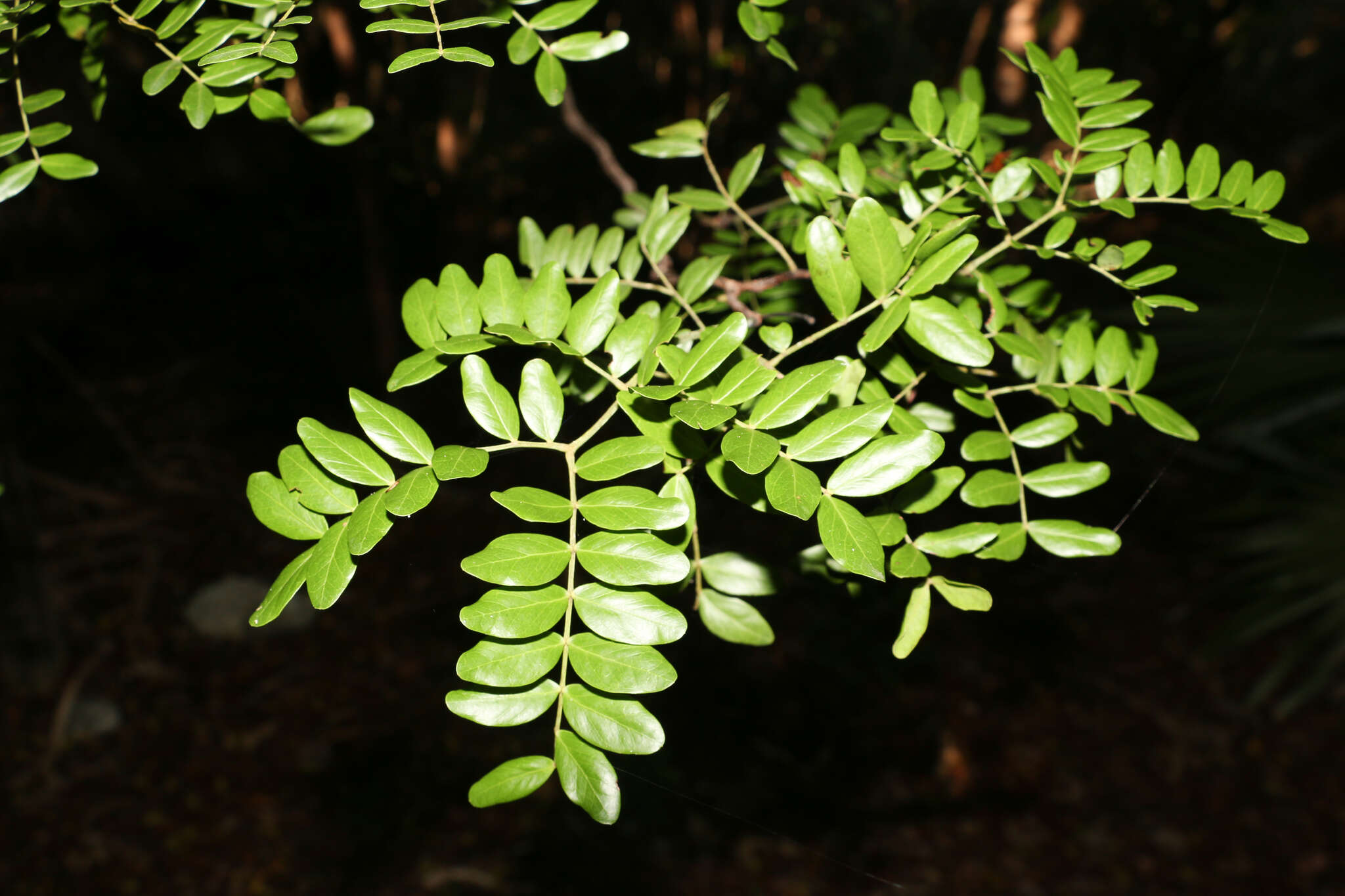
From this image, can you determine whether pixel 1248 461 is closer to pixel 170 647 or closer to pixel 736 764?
pixel 736 764

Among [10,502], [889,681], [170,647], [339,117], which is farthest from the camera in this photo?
[170,647]

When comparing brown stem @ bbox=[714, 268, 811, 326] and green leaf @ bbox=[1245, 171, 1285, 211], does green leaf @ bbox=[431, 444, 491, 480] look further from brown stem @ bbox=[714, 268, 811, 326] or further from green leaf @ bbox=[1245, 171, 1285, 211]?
green leaf @ bbox=[1245, 171, 1285, 211]

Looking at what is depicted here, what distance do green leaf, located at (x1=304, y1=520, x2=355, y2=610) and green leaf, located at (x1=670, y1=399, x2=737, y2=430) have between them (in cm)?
22

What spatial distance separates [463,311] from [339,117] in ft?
1.00

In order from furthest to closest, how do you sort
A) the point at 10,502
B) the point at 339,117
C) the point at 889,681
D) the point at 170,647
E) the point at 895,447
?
the point at 170,647 → the point at 10,502 → the point at 889,681 → the point at 339,117 → the point at 895,447

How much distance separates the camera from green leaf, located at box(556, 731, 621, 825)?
552mm

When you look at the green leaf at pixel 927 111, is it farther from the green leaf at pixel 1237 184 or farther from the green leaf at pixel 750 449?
the green leaf at pixel 750 449

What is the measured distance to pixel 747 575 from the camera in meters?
0.76

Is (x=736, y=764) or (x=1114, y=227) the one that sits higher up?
(x=1114, y=227)

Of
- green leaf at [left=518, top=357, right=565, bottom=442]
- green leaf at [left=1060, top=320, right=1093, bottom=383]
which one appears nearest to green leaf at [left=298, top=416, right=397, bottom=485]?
green leaf at [left=518, top=357, right=565, bottom=442]

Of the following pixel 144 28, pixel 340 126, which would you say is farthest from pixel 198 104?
pixel 340 126

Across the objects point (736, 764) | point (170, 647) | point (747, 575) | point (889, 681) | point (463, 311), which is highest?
point (463, 311)

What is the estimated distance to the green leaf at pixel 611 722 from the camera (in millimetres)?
555

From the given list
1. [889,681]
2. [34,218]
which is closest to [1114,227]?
[889,681]
